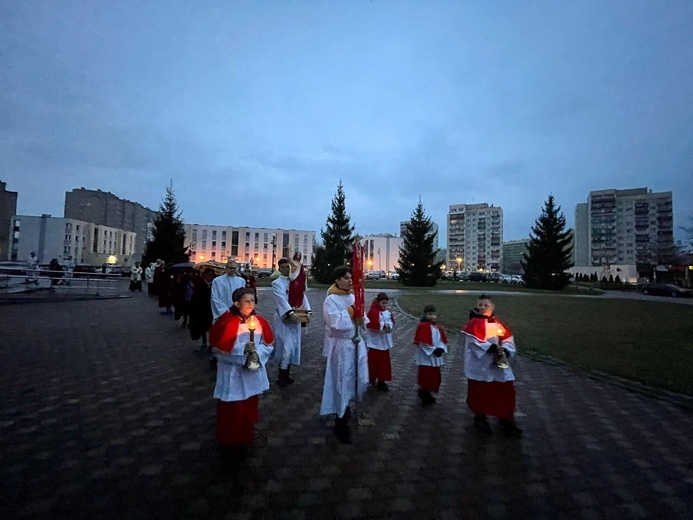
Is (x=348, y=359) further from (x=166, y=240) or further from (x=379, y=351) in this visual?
(x=166, y=240)

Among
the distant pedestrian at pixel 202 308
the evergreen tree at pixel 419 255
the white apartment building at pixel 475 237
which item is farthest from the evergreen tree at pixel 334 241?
the white apartment building at pixel 475 237

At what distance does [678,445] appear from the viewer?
14.0ft

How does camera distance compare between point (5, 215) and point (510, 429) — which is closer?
point (510, 429)

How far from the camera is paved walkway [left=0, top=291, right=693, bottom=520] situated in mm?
3025

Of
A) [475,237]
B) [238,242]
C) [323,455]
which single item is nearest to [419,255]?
[323,455]

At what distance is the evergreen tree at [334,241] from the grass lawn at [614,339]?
2034 centimetres

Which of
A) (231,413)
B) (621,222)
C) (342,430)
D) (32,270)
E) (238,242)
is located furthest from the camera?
(238,242)

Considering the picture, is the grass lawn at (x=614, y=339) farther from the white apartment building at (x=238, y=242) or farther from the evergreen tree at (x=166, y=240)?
the white apartment building at (x=238, y=242)

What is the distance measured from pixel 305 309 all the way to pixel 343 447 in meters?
3.33

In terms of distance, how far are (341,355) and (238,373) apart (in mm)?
1184

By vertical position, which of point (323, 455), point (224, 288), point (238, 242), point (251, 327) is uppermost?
point (238, 242)

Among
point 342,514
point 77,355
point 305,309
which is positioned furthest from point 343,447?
point 77,355

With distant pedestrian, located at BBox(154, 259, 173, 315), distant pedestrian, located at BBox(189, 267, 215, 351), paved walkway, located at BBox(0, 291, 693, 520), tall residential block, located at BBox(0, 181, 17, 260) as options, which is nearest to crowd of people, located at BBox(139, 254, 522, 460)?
paved walkway, located at BBox(0, 291, 693, 520)

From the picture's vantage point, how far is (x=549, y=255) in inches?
1624
